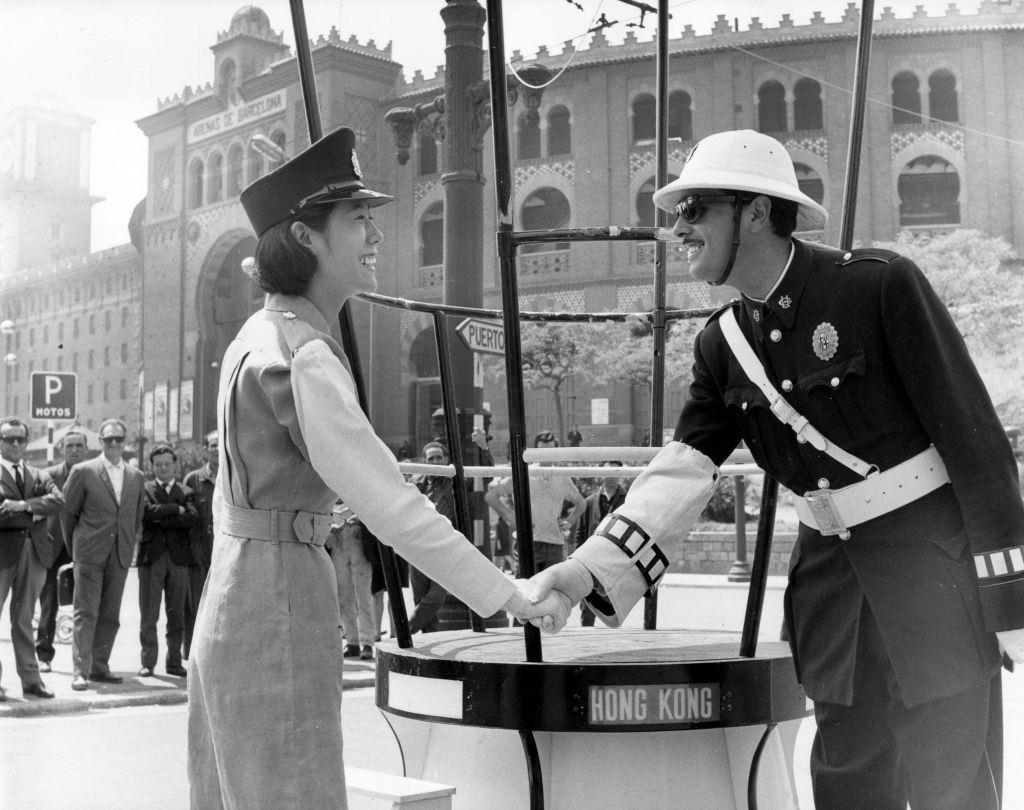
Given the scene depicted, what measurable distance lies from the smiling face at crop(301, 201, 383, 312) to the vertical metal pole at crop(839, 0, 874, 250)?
3.84ft

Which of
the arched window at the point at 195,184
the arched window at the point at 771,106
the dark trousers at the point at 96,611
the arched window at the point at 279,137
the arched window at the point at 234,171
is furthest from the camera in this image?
the arched window at the point at 195,184

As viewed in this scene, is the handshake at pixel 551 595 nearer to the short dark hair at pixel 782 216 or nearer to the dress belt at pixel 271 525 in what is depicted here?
the dress belt at pixel 271 525

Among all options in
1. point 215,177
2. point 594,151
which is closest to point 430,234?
point 594,151

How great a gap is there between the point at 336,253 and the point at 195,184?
49399 mm

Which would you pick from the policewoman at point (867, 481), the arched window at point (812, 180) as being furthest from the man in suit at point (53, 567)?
the arched window at point (812, 180)

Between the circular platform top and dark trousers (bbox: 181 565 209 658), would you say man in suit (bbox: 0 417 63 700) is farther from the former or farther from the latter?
the circular platform top

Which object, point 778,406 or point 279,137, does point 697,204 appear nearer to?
point 778,406

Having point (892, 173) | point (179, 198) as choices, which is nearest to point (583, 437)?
point (892, 173)

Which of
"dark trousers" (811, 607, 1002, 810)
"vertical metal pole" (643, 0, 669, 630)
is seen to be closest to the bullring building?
"vertical metal pole" (643, 0, 669, 630)

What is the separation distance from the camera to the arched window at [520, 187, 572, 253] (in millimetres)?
40500

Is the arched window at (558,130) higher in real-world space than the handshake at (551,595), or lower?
higher

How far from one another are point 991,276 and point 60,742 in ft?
90.0

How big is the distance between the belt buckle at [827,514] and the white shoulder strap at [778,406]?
8cm

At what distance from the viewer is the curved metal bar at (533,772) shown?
2709 millimetres
